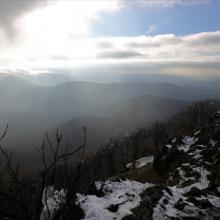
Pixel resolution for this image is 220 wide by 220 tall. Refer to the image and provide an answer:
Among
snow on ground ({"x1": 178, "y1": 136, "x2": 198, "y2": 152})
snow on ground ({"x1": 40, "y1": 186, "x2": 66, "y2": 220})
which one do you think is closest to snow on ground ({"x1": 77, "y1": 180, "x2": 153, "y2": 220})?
snow on ground ({"x1": 40, "y1": 186, "x2": 66, "y2": 220})

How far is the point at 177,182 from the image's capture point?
3150 cm

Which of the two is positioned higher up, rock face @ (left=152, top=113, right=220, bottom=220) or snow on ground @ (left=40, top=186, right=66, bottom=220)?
snow on ground @ (left=40, top=186, right=66, bottom=220)

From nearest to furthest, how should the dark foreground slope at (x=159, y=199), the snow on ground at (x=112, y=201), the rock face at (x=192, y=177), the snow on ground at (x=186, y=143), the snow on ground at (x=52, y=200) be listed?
the snow on ground at (x=52, y=200) → the dark foreground slope at (x=159, y=199) → the snow on ground at (x=112, y=201) → the rock face at (x=192, y=177) → the snow on ground at (x=186, y=143)

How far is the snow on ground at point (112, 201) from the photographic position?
17.3m

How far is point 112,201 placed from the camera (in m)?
19.5

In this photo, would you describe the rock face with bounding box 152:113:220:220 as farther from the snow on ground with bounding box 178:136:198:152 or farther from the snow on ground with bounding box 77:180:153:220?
the snow on ground with bounding box 77:180:153:220

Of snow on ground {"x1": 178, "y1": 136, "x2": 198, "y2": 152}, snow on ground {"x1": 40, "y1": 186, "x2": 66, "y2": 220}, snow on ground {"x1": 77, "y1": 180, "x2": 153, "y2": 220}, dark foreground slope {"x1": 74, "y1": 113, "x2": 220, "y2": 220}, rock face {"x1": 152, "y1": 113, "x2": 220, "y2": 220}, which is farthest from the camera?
snow on ground {"x1": 178, "y1": 136, "x2": 198, "y2": 152}

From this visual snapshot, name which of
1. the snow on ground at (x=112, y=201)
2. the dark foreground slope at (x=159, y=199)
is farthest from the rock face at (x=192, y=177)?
the snow on ground at (x=112, y=201)

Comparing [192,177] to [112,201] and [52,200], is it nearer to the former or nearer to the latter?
[112,201]

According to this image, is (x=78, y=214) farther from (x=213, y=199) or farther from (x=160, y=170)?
(x=160, y=170)

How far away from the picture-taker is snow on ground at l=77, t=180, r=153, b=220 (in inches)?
682

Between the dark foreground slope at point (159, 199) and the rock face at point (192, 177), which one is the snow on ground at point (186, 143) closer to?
the rock face at point (192, 177)

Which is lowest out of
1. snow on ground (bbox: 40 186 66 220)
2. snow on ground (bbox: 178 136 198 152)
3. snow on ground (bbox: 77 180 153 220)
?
snow on ground (bbox: 178 136 198 152)

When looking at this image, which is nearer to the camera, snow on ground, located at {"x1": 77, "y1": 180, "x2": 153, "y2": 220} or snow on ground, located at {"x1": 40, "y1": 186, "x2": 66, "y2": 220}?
snow on ground, located at {"x1": 40, "y1": 186, "x2": 66, "y2": 220}
